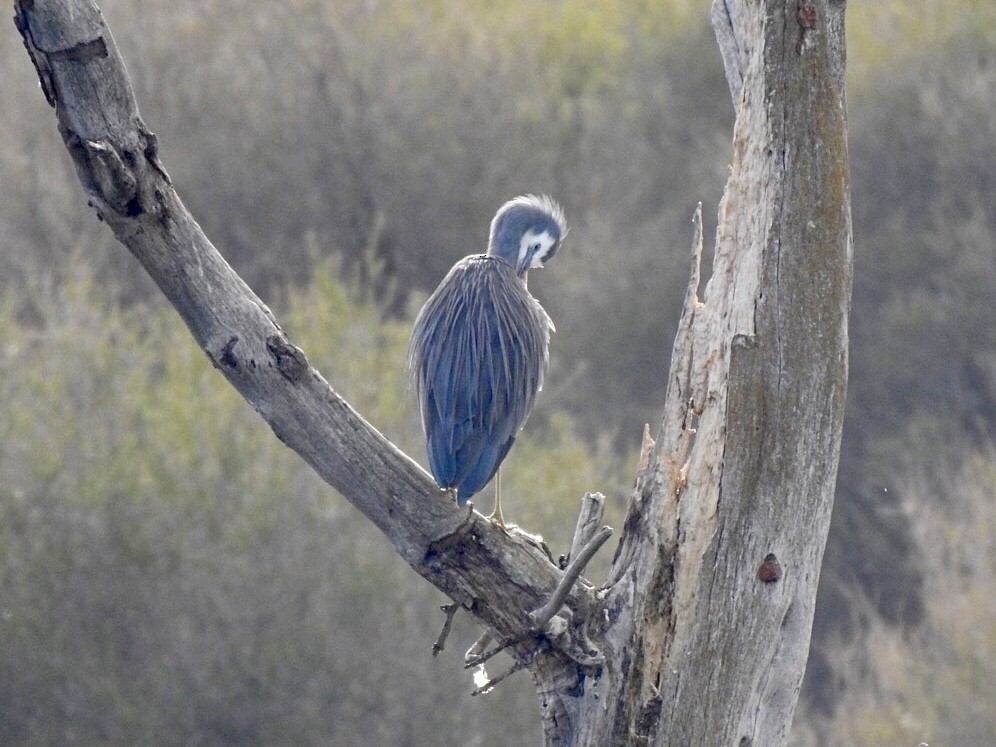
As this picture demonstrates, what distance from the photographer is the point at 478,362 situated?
14.2 ft

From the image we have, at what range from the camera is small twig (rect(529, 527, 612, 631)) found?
2848 mm

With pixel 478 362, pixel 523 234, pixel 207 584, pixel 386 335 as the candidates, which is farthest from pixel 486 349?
pixel 386 335

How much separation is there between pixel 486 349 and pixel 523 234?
0.58m

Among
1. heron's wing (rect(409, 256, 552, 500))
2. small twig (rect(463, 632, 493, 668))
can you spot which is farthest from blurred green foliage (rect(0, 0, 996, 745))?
small twig (rect(463, 632, 493, 668))

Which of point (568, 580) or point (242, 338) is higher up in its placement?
point (242, 338)

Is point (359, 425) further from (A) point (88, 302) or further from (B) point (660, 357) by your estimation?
(B) point (660, 357)

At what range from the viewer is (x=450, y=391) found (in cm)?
424

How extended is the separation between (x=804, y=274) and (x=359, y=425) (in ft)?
3.03

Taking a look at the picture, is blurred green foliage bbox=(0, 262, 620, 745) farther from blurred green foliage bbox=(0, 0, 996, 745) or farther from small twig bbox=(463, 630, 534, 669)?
small twig bbox=(463, 630, 534, 669)

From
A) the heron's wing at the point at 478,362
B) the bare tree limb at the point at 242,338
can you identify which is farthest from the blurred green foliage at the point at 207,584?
the bare tree limb at the point at 242,338

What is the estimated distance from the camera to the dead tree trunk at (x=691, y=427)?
2.78m

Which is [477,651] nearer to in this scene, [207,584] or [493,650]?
[493,650]

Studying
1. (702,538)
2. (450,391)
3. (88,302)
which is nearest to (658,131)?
(88,302)

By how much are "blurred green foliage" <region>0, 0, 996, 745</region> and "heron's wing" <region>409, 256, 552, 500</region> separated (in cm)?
286
